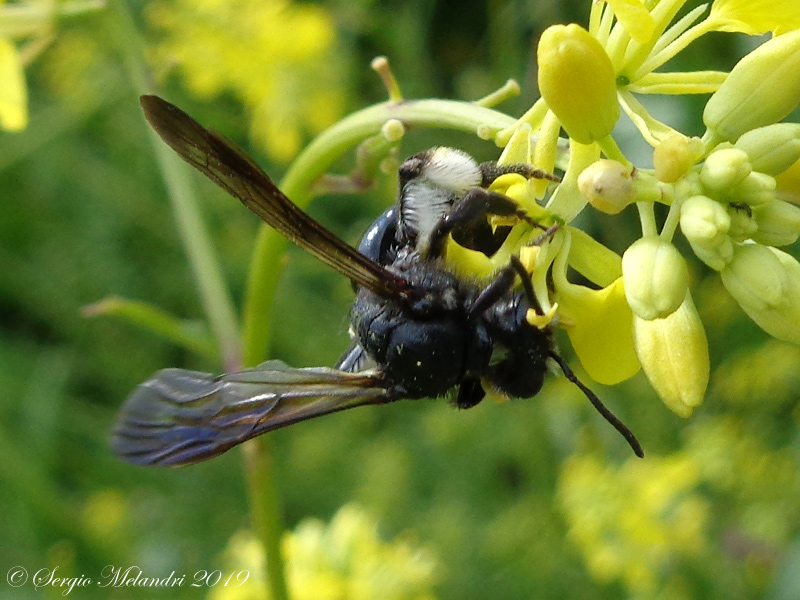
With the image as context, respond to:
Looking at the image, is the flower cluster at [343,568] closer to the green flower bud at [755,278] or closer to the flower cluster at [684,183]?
the flower cluster at [684,183]

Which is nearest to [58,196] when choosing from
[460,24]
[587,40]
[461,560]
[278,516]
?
[460,24]

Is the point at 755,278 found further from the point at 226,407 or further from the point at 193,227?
the point at 193,227

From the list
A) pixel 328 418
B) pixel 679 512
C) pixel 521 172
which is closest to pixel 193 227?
pixel 521 172

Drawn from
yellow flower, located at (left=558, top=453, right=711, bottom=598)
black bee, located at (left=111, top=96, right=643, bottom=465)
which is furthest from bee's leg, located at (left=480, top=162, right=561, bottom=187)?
yellow flower, located at (left=558, top=453, right=711, bottom=598)

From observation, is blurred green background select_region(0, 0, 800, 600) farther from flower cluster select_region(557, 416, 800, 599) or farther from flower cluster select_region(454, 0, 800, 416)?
flower cluster select_region(454, 0, 800, 416)

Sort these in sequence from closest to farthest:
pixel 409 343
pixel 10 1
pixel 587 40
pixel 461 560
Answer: pixel 587 40, pixel 409 343, pixel 10 1, pixel 461 560

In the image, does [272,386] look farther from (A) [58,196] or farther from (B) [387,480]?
(A) [58,196]
